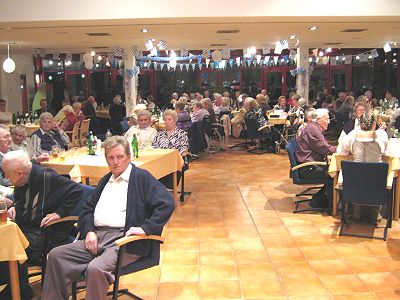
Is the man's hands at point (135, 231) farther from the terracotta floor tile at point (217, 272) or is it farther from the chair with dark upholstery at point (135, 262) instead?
the terracotta floor tile at point (217, 272)

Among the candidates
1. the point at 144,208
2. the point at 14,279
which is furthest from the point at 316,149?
the point at 14,279

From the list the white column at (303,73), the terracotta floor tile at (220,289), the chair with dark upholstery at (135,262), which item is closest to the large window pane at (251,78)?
the white column at (303,73)

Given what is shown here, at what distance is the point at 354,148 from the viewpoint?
495 centimetres

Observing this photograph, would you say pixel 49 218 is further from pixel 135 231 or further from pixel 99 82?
pixel 99 82

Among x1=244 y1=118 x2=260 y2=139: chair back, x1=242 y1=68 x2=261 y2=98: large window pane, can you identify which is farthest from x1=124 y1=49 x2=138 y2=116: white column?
x1=242 y1=68 x2=261 y2=98: large window pane

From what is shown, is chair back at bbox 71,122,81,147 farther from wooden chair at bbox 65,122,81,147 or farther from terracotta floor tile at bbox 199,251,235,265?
terracotta floor tile at bbox 199,251,235,265

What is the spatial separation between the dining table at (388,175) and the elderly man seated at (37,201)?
9.15 feet

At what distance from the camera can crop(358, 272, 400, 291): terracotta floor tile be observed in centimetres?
373

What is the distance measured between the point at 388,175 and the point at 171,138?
8.40 feet

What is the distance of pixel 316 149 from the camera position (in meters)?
5.69

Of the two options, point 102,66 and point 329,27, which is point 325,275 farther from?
point 102,66

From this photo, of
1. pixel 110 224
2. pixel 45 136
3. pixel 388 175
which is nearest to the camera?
pixel 110 224

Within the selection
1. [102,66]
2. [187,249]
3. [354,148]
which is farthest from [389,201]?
[102,66]

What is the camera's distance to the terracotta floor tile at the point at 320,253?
14.3 feet
